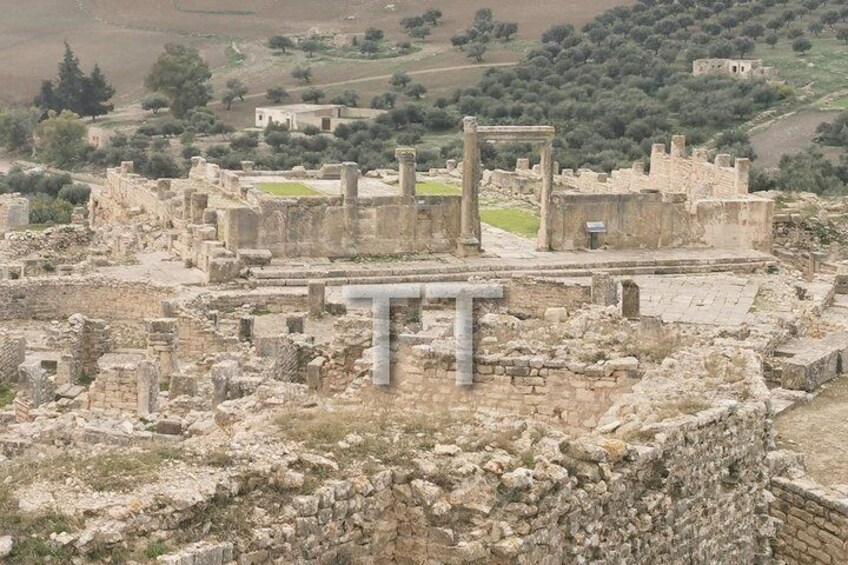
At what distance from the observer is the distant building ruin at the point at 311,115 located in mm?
74250

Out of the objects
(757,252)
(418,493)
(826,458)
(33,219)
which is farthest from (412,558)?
(33,219)

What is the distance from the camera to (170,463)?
340 inches

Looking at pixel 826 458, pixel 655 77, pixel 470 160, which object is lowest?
pixel 826 458

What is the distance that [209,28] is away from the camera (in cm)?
11794

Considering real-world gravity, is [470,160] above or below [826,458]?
above

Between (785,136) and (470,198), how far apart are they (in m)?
39.5

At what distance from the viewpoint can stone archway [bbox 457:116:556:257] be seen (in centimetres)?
3219

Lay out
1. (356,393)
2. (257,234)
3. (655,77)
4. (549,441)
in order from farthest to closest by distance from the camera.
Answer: (655,77) → (257,234) → (356,393) → (549,441)

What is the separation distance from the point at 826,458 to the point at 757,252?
791 inches

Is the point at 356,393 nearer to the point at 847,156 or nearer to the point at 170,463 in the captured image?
the point at 170,463

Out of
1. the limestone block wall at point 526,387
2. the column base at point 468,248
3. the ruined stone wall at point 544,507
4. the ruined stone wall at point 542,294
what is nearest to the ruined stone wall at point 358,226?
the column base at point 468,248

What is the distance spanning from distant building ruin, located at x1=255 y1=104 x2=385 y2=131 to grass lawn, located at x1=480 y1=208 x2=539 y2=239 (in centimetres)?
3475

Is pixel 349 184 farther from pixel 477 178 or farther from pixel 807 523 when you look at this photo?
pixel 807 523

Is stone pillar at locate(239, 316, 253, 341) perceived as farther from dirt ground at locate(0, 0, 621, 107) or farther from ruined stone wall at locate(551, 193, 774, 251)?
dirt ground at locate(0, 0, 621, 107)
